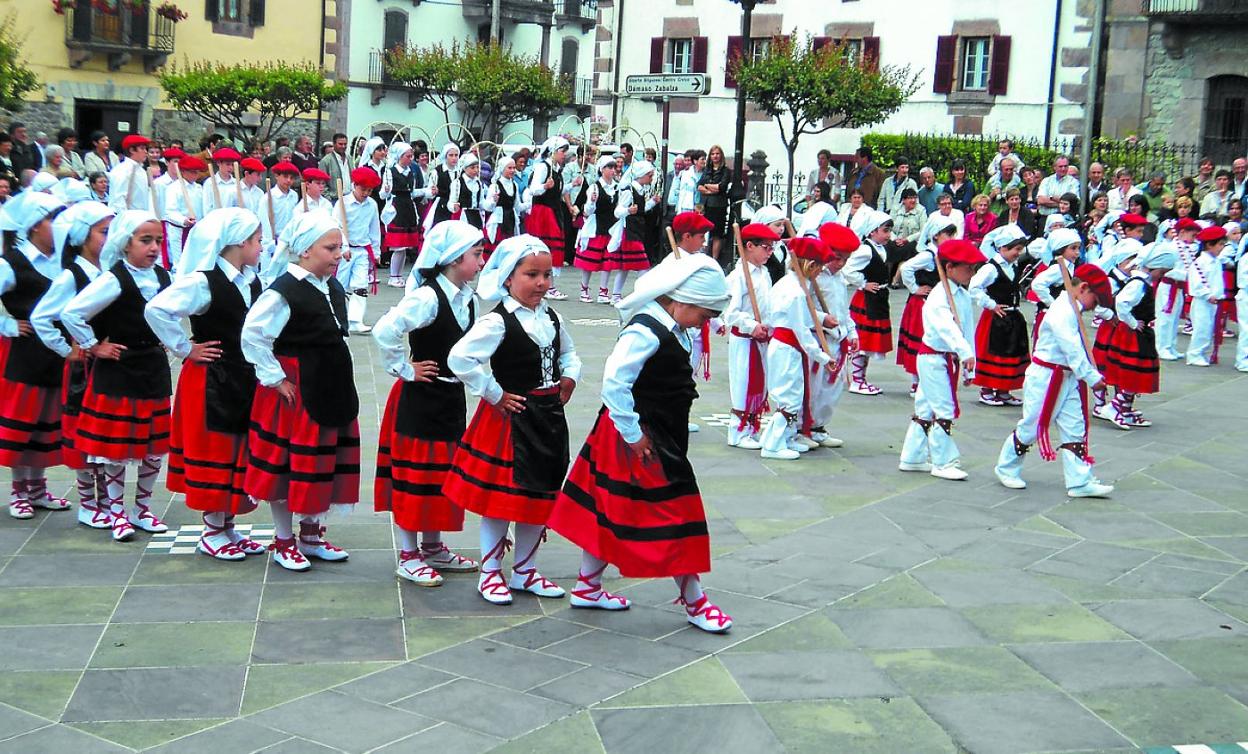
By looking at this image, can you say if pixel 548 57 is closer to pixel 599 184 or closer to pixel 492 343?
pixel 599 184

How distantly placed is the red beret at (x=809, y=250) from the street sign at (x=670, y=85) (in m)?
8.09

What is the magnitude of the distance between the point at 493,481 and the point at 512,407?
34cm

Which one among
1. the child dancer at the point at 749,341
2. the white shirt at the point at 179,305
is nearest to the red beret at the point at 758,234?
the child dancer at the point at 749,341

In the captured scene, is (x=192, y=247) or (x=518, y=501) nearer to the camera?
(x=518, y=501)

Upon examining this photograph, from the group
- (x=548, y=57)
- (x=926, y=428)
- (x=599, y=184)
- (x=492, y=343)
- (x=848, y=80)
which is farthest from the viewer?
(x=548, y=57)

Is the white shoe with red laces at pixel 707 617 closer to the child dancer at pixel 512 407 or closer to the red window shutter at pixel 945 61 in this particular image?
the child dancer at pixel 512 407

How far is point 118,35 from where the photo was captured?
33.3 metres

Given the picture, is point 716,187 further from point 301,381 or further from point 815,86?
point 301,381

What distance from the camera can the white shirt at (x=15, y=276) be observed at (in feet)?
25.7

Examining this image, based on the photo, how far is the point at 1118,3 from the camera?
2934 centimetres

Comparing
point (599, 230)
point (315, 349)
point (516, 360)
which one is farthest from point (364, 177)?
point (516, 360)

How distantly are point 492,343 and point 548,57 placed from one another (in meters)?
41.6

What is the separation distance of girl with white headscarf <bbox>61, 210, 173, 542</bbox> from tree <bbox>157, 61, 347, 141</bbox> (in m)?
24.8

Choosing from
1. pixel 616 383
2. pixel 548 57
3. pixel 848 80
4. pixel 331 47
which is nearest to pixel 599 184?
pixel 848 80
